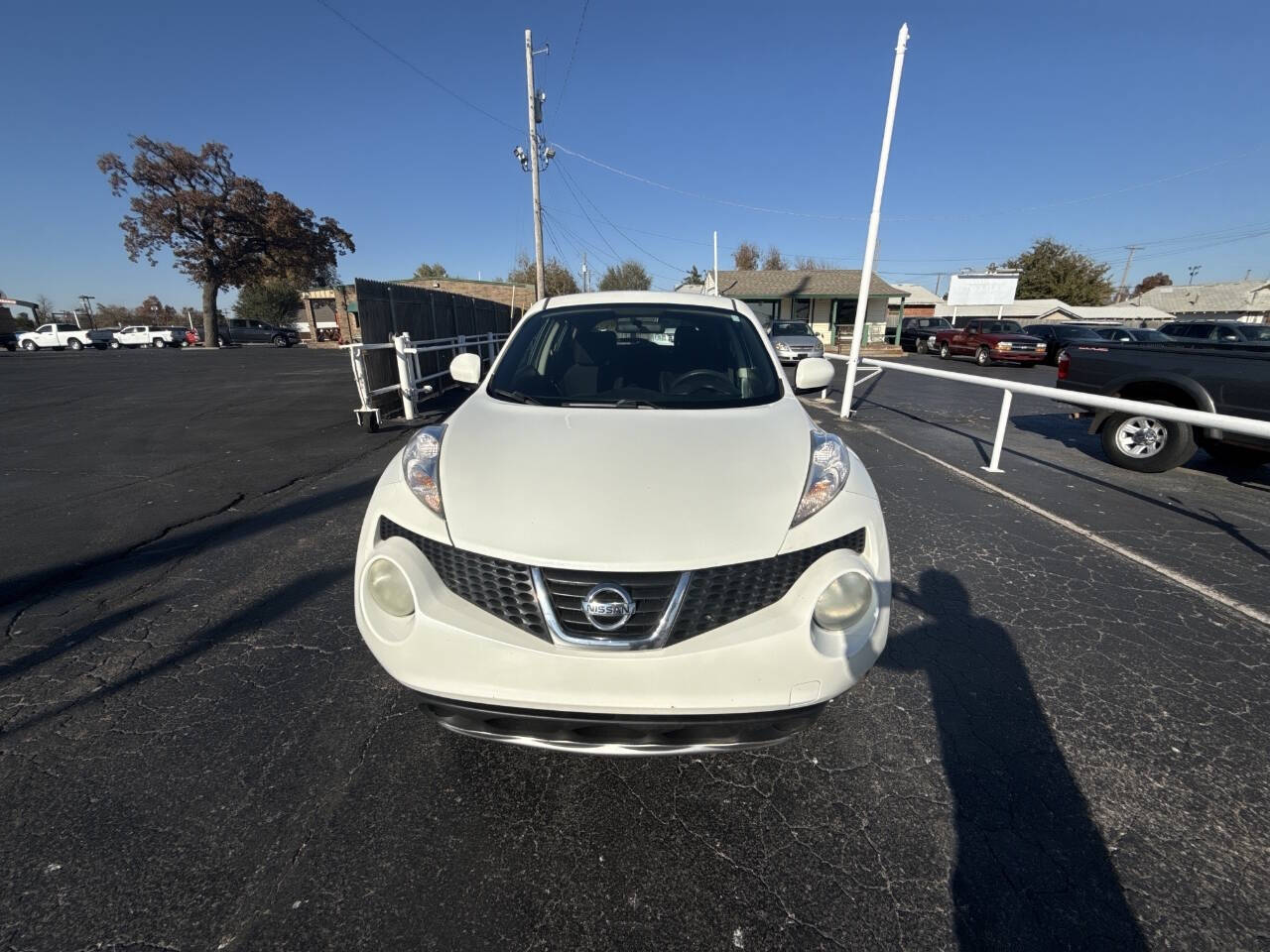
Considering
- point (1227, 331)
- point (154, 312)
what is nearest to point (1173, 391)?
point (1227, 331)

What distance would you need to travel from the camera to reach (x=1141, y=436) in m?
5.78

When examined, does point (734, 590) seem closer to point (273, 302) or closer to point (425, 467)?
point (425, 467)

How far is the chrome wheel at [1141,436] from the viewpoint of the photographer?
5617 mm

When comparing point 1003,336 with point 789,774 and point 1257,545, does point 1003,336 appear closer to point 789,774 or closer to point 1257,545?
point 1257,545

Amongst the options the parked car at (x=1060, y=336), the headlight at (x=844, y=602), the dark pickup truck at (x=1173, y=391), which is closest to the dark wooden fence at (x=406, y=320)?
the headlight at (x=844, y=602)

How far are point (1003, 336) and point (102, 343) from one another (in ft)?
178

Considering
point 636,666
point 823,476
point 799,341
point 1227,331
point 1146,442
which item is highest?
point 1227,331

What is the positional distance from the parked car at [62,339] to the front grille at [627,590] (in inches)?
2035

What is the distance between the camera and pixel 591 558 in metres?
1.47

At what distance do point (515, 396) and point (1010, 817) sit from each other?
2.51 meters

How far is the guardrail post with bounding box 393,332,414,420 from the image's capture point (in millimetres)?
7711

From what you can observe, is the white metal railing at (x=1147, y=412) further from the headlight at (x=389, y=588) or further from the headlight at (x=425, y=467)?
the headlight at (x=389, y=588)

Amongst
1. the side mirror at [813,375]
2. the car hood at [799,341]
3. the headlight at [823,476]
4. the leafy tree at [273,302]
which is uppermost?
the leafy tree at [273,302]

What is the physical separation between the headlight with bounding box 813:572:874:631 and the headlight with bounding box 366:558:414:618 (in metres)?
1.27
